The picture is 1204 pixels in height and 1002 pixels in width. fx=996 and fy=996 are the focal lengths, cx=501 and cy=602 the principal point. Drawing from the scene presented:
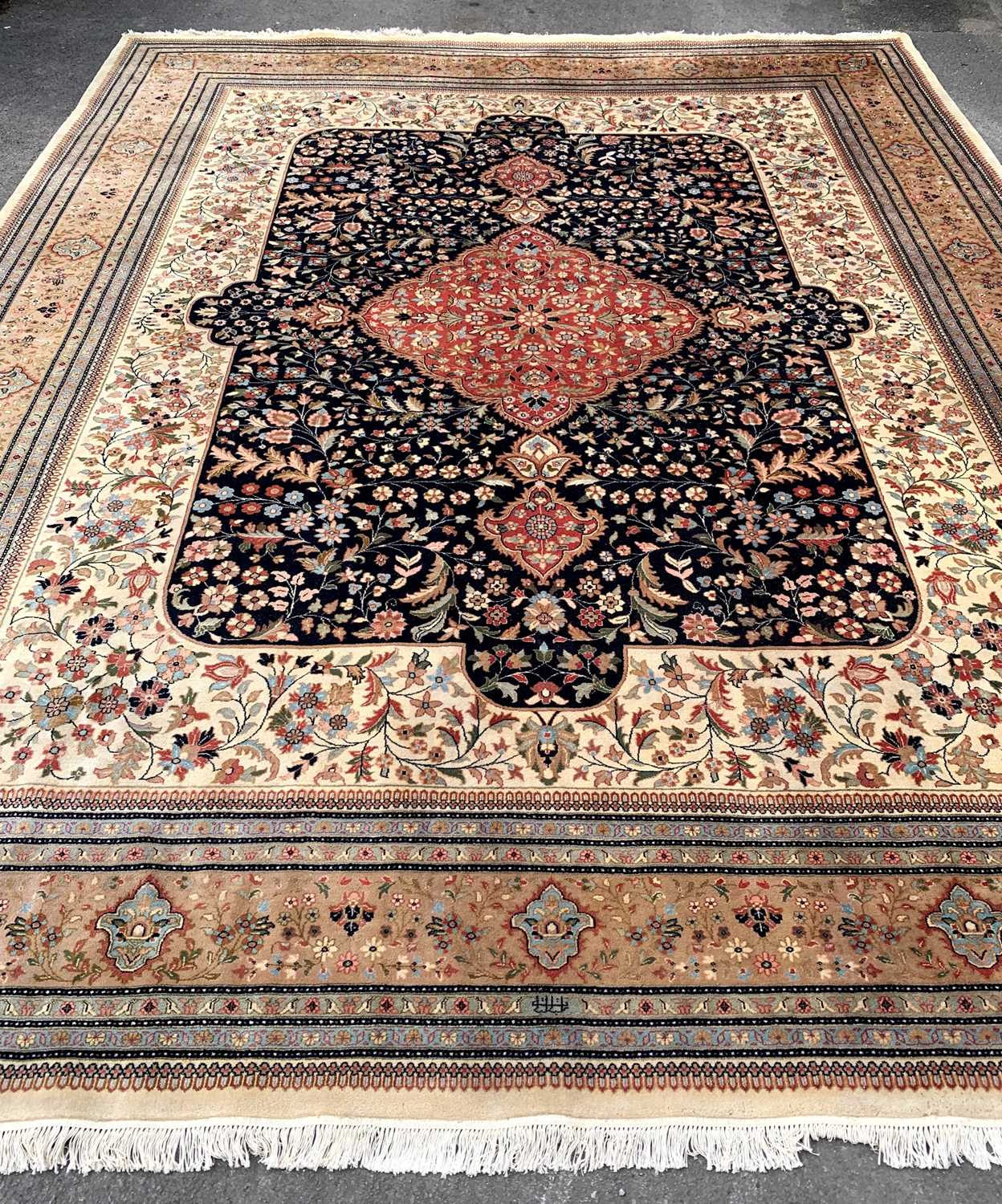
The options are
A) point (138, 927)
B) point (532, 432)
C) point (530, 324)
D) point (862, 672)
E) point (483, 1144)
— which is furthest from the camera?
point (530, 324)

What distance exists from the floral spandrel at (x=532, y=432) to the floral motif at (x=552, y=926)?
345mm

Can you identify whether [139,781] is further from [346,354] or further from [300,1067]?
[346,354]

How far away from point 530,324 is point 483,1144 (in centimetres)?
174

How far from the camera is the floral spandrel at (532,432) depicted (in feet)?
5.71

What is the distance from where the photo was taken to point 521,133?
3.01 m

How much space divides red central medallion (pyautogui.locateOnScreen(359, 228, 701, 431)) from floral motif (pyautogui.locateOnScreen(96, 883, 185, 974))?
118 cm

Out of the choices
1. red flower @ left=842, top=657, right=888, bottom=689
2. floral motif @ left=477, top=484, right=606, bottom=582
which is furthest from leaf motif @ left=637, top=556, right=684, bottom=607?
red flower @ left=842, top=657, right=888, bottom=689

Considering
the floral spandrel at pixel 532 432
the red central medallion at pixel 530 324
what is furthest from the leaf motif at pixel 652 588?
the red central medallion at pixel 530 324

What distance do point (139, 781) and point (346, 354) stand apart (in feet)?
3.70

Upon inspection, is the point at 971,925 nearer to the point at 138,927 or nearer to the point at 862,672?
the point at 862,672

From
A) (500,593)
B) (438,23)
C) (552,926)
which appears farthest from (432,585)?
(438,23)

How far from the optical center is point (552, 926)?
1.37 meters

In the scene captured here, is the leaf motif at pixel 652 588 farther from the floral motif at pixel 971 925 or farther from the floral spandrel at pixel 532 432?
the floral motif at pixel 971 925

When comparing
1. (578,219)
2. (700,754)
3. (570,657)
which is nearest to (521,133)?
(578,219)
